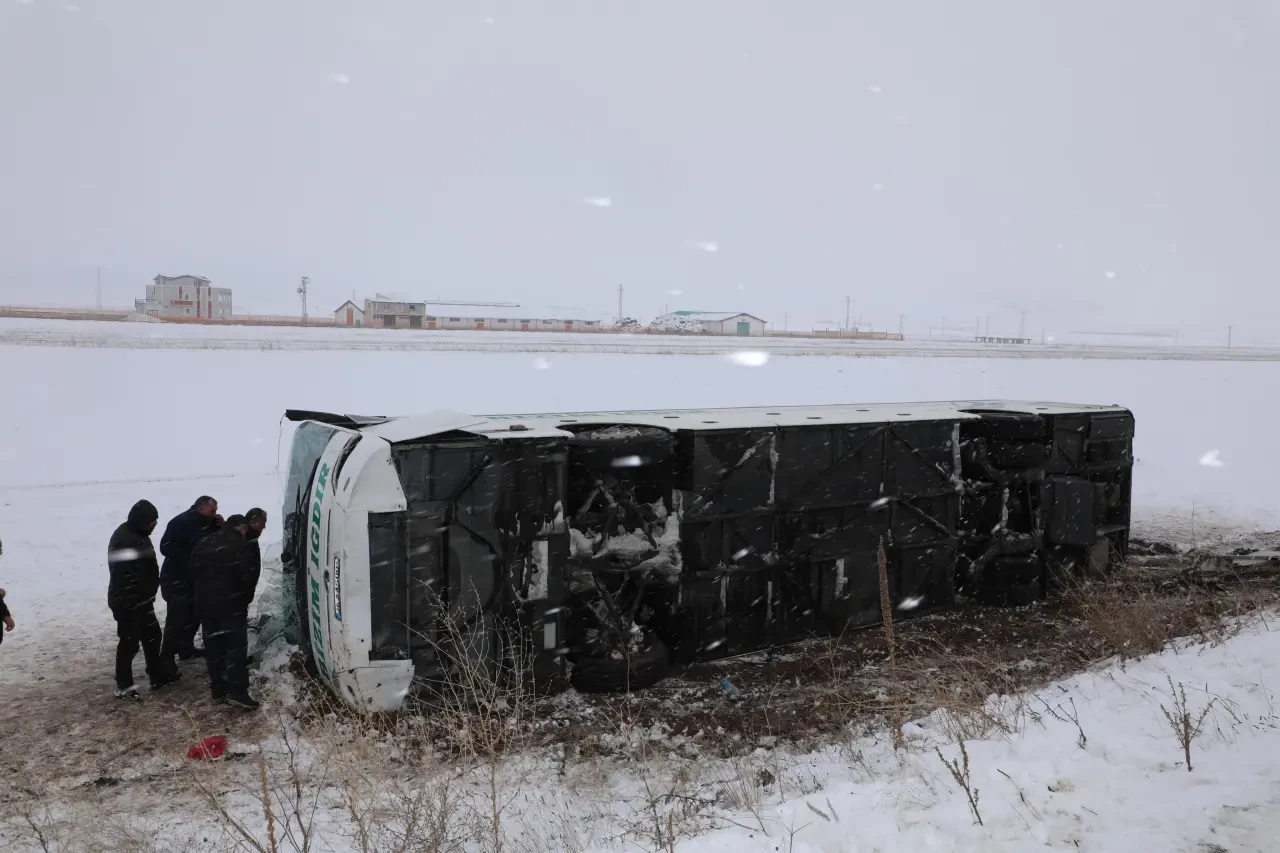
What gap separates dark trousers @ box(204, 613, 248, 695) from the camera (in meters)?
6.41

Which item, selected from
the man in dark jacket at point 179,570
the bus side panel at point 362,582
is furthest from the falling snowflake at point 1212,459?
the man in dark jacket at point 179,570

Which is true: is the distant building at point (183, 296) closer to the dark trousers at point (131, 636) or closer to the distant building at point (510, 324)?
the distant building at point (510, 324)

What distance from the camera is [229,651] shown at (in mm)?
6406

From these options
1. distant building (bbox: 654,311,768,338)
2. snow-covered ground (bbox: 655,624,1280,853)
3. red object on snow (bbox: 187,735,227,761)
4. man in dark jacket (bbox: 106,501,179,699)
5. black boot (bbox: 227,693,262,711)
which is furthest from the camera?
distant building (bbox: 654,311,768,338)

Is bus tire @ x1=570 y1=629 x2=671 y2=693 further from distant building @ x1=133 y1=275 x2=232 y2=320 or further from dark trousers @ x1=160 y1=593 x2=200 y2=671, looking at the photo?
distant building @ x1=133 y1=275 x2=232 y2=320

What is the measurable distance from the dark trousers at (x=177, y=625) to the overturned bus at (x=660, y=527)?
841 millimetres

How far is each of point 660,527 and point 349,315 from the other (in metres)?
62.7

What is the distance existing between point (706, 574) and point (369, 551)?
123 inches

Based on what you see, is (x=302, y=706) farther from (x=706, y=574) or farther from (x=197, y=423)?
(x=197, y=423)

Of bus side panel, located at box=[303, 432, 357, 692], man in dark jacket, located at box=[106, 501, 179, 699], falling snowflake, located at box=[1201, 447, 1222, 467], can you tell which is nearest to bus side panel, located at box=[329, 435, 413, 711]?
bus side panel, located at box=[303, 432, 357, 692]

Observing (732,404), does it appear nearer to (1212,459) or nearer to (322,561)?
(1212,459)

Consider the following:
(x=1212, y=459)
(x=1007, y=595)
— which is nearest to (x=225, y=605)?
(x=1007, y=595)

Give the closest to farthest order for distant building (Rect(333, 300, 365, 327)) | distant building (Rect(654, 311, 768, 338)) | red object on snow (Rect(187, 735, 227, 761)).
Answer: red object on snow (Rect(187, 735, 227, 761)) → distant building (Rect(333, 300, 365, 327)) → distant building (Rect(654, 311, 768, 338))

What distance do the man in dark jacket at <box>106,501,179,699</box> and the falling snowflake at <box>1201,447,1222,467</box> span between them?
21.7 meters
